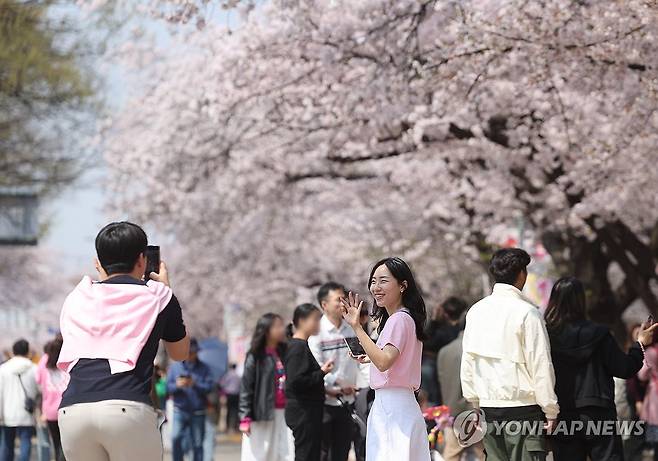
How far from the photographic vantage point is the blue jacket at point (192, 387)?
13.4 metres

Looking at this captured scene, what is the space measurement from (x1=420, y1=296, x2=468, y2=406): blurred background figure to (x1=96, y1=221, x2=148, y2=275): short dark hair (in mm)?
5894

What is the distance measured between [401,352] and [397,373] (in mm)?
123

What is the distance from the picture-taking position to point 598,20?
9.79 meters

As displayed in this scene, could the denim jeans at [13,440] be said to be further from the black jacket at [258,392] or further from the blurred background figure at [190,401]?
the black jacket at [258,392]

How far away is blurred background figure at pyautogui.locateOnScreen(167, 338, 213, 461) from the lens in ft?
44.0

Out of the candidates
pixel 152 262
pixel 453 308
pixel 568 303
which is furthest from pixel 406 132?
pixel 152 262

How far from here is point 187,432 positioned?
13711 millimetres

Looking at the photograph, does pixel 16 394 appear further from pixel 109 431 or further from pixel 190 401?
pixel 109 431

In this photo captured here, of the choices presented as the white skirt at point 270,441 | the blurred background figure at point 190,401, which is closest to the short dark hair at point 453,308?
the white skirt at point 270,441

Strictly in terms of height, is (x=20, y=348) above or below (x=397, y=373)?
above

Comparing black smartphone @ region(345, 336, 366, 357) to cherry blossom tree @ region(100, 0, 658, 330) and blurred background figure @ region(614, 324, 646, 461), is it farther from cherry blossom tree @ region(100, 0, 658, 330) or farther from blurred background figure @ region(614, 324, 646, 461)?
blurred background figure @ region(614, 324, 646, 461)

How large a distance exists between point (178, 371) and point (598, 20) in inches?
237

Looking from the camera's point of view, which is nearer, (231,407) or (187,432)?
(187,432)

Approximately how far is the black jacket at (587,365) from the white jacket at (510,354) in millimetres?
569
